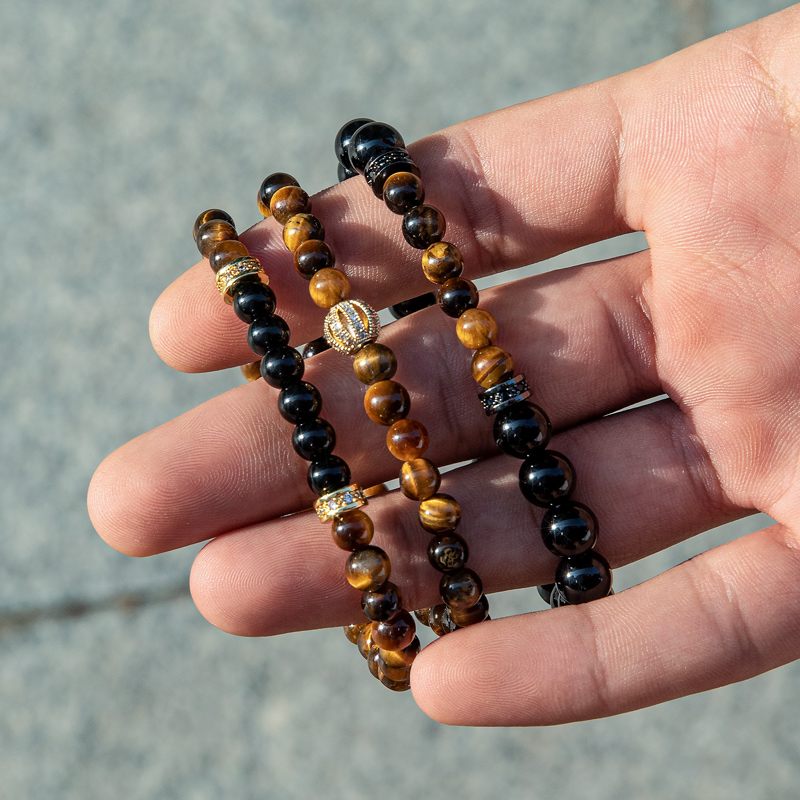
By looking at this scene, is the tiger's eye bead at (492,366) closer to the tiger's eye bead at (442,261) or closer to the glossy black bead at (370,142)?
the tiger's eye bead at (442,261)

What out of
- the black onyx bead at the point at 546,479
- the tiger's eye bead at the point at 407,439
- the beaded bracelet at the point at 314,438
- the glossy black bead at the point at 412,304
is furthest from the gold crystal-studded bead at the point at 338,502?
the glossy black bead at the point at 412,304

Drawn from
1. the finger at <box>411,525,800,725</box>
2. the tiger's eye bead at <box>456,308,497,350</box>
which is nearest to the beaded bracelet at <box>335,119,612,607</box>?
the tiger's eye bead at <box>456,308,497,350</box>

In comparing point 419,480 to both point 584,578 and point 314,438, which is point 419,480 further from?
point 584,578

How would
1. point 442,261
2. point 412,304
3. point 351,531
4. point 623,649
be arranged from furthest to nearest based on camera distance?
1. point 412,304
2. point 442,261
3. point 351,531
4. point 623,649

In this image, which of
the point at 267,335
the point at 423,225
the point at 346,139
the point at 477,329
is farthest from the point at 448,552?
the point at 346,139

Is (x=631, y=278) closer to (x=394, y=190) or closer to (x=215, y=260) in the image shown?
(x=394, y=190)

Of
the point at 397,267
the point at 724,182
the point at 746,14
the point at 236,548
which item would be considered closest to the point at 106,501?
the point at 236,548
